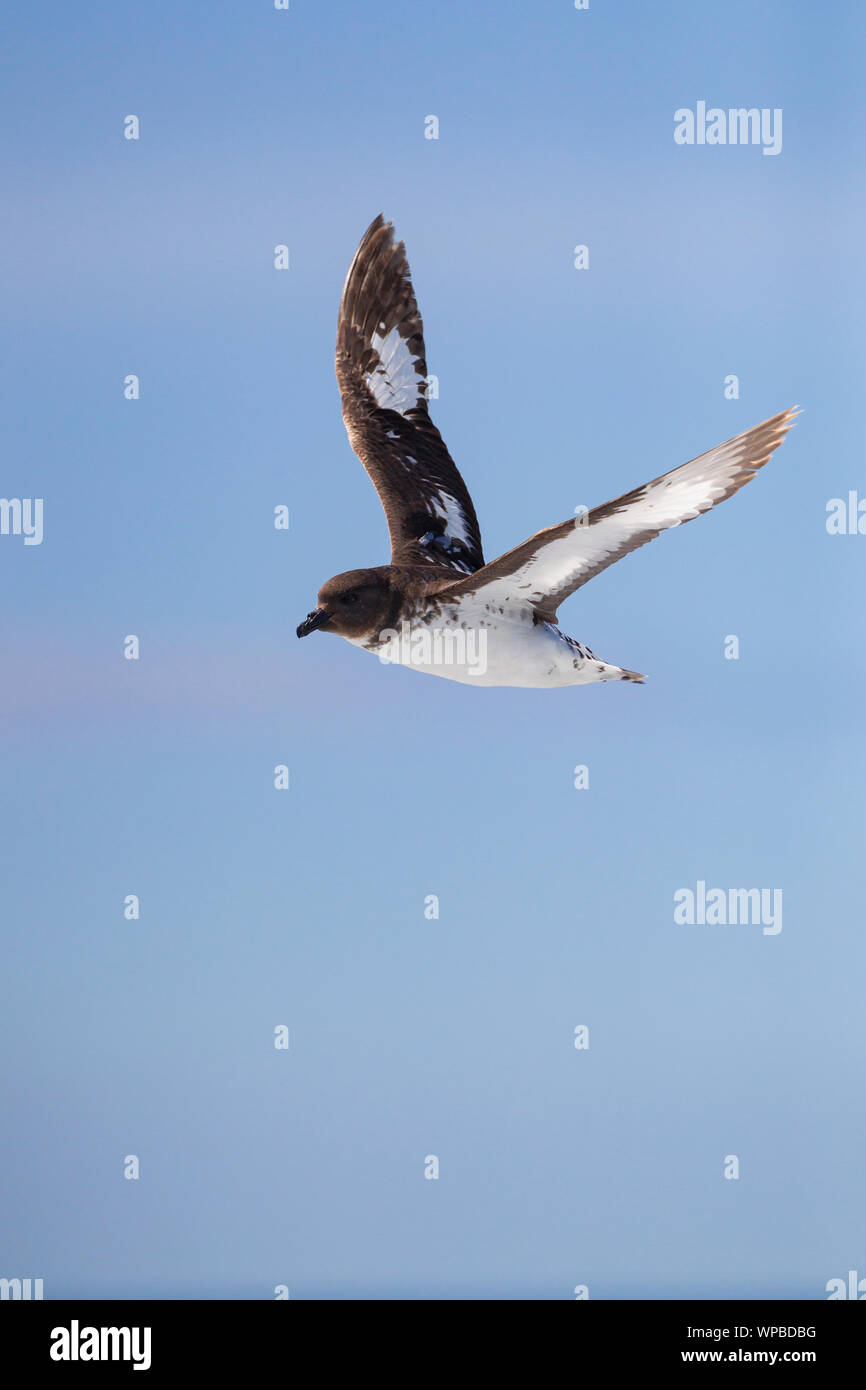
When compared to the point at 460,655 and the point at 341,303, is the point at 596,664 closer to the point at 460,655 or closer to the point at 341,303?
the point at 460,655

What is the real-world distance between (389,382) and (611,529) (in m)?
2.82

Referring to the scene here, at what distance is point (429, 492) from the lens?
24.3 feet

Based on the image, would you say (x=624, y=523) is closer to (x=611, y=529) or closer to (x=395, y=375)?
(x=611, y=529)

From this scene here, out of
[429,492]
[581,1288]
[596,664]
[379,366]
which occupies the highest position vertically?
[379,366]

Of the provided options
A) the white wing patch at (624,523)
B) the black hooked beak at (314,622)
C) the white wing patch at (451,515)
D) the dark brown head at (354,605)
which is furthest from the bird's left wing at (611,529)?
the white wing patch at (451,515)

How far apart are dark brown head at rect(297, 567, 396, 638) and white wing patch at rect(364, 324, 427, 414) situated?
76.0 inches

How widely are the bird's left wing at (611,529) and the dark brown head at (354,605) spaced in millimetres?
271

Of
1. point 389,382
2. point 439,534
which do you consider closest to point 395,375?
point 389,382

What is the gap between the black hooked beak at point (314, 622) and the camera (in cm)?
616

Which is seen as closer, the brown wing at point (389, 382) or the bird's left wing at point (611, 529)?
the bird's left wing at point (611, 529)

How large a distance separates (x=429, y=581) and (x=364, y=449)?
1560 millimetres

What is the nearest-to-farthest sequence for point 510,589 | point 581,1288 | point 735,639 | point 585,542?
point 585,542, point 510,589, point 735,639, point 581,1288

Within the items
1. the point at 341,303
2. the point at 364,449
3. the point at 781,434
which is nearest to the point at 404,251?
the point at 341,303

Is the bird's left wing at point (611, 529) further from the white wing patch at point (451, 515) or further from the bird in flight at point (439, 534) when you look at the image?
the white wing patch at point (451, 515)
